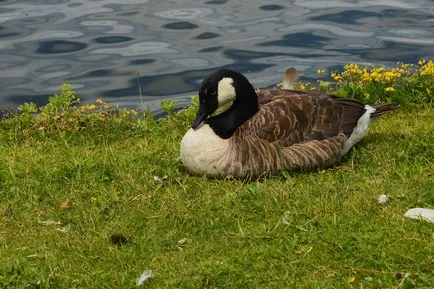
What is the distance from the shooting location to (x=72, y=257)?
7473mm

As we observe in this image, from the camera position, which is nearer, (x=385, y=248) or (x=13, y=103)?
(x=385, y=248)

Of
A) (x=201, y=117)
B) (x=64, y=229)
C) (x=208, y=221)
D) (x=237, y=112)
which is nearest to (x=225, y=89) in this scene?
(x=237, y=112)

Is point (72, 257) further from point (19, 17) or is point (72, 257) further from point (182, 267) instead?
point (19, 17)

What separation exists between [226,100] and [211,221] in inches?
84.7

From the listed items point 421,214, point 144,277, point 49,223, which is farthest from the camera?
point 49,223

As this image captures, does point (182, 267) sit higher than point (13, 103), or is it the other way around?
point (182, 267)

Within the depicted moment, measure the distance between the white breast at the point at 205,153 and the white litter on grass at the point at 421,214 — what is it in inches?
96.9

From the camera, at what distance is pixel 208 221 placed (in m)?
8.11

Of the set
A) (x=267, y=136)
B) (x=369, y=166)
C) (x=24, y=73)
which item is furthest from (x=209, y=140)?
(x=24, y=73)

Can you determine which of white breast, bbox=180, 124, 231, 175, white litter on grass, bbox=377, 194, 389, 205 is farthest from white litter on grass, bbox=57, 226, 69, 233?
white litter on grass, bbox=377, 194, 389, 205

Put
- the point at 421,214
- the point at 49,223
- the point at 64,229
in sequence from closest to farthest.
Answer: the point at 421,214
the point at 64,229
the point at 49,223

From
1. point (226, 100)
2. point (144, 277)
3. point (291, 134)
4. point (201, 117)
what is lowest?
Answer: point (144, 277)

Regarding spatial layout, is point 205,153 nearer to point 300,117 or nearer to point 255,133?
point 255,133

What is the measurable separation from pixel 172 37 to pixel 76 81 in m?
3.66
